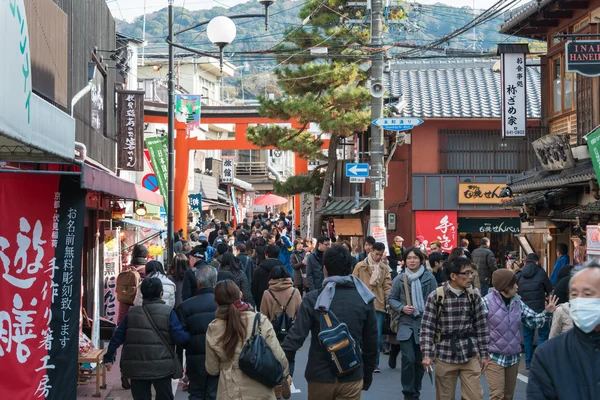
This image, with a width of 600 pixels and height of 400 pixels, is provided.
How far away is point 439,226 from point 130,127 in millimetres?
11163

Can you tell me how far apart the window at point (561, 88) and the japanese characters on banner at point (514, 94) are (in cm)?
101

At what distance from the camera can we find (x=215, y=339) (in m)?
7.08

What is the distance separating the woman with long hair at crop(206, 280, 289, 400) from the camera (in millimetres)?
6957

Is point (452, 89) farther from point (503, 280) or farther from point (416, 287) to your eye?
point (503, 280)

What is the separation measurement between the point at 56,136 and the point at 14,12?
170 centimetres

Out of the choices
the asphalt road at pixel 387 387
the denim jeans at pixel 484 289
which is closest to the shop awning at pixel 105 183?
the asphalt road at pixel 387 387

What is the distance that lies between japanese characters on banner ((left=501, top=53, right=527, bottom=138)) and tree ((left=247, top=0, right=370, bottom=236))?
7.02 meters

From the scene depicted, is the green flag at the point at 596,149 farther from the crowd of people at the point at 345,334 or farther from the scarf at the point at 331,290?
the scarf at the point at 331,290

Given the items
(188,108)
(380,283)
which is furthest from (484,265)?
(188,108)

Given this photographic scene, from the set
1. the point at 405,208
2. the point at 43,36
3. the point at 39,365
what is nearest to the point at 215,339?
the point at 39,365

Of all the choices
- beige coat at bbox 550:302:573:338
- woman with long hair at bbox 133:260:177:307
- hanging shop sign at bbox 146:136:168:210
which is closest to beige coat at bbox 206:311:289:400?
beige coat at bbox 550:302:573:338

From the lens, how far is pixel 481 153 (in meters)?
26.8

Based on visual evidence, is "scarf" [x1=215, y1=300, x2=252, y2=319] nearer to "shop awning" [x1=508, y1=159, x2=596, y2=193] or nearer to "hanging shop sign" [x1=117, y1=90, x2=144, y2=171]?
"shop awning" [x1=508, y1=159, x2=596, y2=193]

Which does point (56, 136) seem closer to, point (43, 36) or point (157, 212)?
point (43, 36)
